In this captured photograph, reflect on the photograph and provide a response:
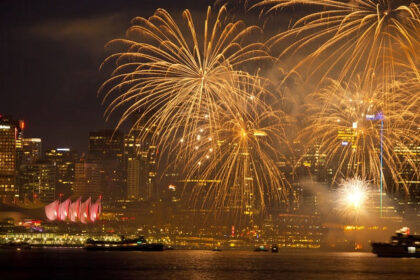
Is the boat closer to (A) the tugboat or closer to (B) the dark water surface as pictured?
(B) the dark water surface

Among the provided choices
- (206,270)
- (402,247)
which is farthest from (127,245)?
(206,270)

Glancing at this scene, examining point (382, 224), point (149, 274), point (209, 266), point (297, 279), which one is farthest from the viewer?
point (382, 224)

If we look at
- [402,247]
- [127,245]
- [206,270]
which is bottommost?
[206,270]

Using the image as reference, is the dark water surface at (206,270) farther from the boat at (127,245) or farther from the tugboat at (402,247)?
the boat at (127,245)

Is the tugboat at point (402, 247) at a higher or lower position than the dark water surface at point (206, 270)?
higher

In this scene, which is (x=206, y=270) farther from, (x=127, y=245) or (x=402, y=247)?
(x=127, y=245)

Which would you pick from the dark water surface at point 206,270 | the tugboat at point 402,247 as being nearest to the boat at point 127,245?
the dark water surface at point 206,270

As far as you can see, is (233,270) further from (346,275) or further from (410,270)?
(410,270)

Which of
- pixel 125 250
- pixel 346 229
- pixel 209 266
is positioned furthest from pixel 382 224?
pixel 209 266
